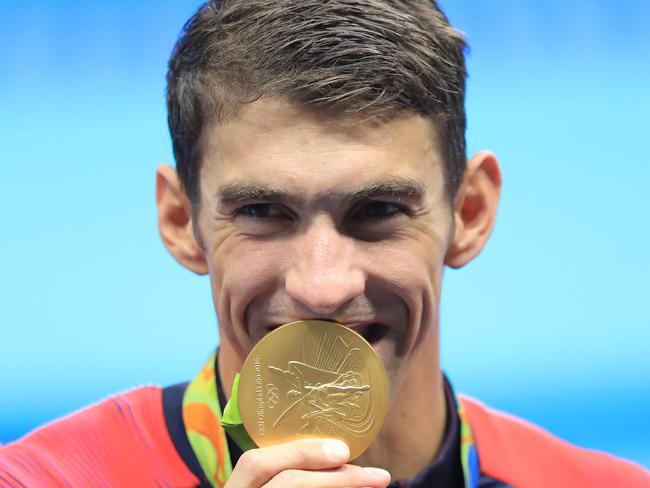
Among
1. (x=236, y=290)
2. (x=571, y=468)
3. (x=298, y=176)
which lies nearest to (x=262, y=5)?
(x=298, y=176)

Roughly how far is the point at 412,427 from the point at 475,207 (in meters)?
0.70

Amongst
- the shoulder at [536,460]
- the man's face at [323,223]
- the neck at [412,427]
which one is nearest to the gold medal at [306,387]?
the man's face at [323,223]

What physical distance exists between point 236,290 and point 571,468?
147 cm

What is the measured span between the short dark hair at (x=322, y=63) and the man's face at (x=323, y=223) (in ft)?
0.18

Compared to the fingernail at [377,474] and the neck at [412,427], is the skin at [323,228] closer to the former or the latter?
the fingernail at [377,474]

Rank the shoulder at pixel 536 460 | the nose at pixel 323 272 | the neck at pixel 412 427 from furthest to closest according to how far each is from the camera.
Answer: the shoulder at pixel 536 460
the neck at pixel 412 427
the nose at pixel 323 272

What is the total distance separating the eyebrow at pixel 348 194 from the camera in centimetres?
286

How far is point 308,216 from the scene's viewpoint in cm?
286

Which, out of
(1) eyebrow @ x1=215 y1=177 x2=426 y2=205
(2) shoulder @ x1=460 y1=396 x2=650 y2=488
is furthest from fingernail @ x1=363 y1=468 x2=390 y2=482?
(2) shoulder @ x1=460 y1=396 x2=650 y2=488

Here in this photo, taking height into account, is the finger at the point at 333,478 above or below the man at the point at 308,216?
below

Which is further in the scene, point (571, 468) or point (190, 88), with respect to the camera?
point (571, 468)

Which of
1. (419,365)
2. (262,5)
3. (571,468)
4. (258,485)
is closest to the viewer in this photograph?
(258,485)

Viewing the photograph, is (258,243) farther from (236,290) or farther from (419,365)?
(419,365)

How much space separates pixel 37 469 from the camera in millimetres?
3182
